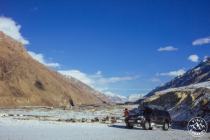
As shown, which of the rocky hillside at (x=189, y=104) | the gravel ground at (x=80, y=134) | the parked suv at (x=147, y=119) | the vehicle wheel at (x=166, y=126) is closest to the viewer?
the gravel ground at (x=80, y=134)

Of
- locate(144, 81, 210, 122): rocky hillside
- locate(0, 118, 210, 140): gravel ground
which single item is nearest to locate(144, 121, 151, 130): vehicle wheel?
locate(0, 118, 210, 140): gravel ground

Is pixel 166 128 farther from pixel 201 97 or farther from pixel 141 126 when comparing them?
pixel 201 97

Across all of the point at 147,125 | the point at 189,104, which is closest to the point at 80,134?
the point at 147,125

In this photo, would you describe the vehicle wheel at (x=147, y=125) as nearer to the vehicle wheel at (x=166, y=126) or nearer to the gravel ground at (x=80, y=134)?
the gravel ground at (x=80, y=134)

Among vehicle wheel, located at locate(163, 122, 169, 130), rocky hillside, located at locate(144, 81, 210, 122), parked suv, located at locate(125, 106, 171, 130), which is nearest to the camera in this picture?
parked suv, located at locate(125, 106, 171, 130)

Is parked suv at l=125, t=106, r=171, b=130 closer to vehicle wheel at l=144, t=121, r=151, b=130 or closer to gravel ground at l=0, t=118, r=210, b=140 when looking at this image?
vehicle wheel at l=144, t=121, r=151, b=130

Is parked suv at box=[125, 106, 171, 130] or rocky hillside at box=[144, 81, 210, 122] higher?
rocky hillside at box=[144, 81, 210, 122]

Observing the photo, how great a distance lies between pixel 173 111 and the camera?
157 feet

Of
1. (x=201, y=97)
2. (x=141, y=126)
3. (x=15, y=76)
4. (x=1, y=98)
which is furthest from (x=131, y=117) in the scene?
(x=15, y=76)

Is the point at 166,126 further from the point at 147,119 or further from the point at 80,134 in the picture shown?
the point at 80,134

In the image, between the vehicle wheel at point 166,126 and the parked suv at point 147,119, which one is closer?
the parked suv at point 147,119

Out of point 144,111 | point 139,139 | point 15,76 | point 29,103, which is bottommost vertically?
Answer: point 139,139

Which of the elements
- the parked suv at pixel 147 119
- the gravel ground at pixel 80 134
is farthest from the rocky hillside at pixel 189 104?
the gravel ground at pixel 80 134

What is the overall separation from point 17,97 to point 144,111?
490 ft
